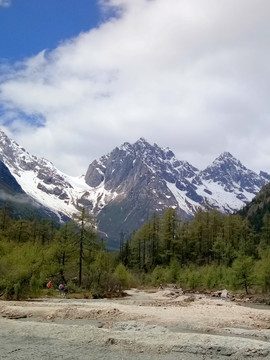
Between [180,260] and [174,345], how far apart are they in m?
91.6

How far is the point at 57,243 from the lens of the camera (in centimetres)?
7081

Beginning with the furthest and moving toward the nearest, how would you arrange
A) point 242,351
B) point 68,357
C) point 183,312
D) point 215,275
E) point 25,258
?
1. point 215,275
2. point 25,258
3. point 183,312
4. point 242,351
5. point 68,357

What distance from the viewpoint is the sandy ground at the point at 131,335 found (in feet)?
68.5

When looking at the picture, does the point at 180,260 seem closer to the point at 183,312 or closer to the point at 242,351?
the point at 183,312

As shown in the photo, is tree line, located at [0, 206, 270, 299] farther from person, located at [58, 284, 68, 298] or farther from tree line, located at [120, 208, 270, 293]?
person, located at [58, 284, 68, 298]

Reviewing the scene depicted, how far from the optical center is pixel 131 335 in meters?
24.9

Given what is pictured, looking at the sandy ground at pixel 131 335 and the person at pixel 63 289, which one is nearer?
the sandy ground at pixel 131 335

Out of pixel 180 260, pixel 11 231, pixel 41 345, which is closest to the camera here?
pixel 41 345

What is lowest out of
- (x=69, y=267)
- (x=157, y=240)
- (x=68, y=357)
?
(x=68, y=357)

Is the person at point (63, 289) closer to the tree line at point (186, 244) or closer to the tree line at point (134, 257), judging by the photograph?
the tree line at point (134, 257)

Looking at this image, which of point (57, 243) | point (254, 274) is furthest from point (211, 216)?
point (57, 243)

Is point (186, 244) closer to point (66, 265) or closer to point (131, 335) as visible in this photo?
point (66, 265)

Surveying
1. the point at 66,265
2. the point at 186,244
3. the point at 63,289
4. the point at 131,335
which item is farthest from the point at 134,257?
the point at 131,335

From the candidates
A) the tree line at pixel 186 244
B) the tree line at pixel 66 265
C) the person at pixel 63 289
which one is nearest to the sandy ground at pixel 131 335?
the tree line at pixel 66 265
